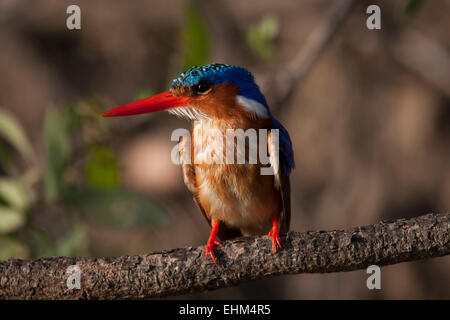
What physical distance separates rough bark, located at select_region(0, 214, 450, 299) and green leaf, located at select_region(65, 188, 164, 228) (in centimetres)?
84

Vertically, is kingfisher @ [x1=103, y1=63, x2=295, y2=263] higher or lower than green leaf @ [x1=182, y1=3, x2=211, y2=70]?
lower

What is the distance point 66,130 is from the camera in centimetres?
279

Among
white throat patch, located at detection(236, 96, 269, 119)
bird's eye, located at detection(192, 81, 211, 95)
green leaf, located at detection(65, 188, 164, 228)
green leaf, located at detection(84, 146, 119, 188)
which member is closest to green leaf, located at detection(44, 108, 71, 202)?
green leaf, located at detection(65, 188, 164, 228)

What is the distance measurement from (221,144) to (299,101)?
2680 mm

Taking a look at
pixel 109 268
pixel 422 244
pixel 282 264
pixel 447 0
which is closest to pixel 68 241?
pixel 109 268

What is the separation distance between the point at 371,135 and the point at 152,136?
194cm

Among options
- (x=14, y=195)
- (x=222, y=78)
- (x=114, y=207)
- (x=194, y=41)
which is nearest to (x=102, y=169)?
(x=114, y=207)

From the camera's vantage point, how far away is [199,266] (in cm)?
200

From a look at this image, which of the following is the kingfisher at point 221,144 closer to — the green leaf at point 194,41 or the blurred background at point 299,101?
the green leaf at point 194,41

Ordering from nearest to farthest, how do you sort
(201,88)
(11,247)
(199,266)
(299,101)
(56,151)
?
(199,266), (201,88), (56,151), (11,247), (299,101)

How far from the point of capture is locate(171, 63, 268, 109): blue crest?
7.06 feet

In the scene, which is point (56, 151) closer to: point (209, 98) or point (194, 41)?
point (194, 41)

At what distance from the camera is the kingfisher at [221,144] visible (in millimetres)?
2172

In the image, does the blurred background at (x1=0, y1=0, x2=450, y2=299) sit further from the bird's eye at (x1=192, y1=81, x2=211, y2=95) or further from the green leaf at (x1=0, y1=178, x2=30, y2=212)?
the bird's eye at (x1=192, y1=81, x2=211, y2=95)
